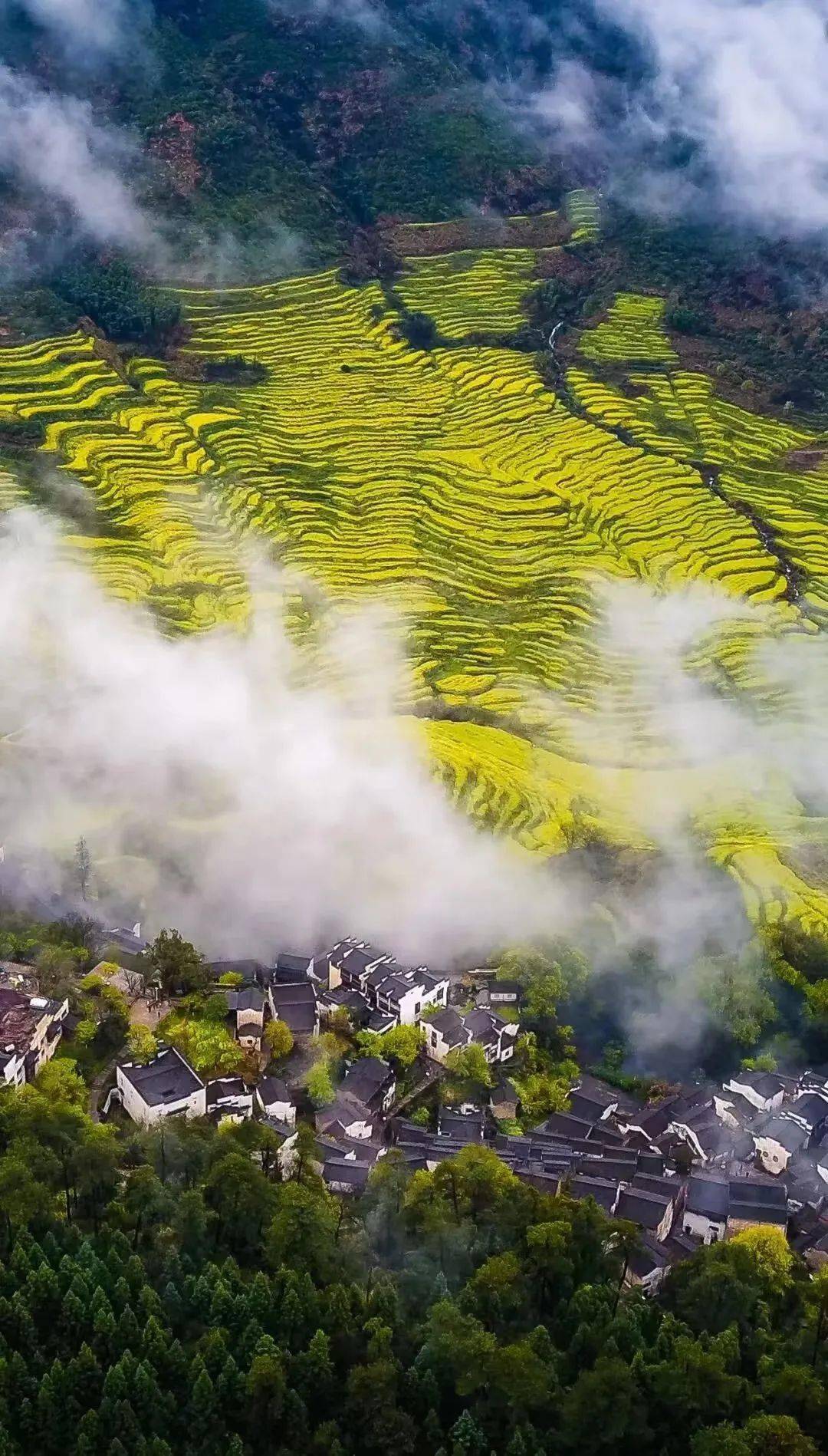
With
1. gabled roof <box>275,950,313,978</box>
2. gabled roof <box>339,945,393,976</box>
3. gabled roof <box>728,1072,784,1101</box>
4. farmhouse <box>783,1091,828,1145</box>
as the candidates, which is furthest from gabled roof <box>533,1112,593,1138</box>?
gabled roof <box>275,950,313,978</box>

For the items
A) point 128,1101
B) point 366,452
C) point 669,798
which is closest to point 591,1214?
point 128,1101

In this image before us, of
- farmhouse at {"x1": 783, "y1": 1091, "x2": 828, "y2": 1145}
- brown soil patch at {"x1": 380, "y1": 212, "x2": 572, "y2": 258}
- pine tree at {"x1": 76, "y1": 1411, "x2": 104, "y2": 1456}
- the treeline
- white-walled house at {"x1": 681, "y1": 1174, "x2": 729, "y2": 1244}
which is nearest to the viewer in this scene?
pine tree at {"x1": 76, "y1": 1411, "x2": 104, "y2": 1456}

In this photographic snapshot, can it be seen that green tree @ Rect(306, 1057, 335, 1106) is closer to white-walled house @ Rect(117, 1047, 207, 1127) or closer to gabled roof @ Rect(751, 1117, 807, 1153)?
white-walled house @ Rect(117, 1047, 207, 1127)

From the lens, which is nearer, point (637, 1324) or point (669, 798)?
point (637, 1324)

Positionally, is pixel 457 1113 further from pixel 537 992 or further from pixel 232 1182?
pixel 232 1182

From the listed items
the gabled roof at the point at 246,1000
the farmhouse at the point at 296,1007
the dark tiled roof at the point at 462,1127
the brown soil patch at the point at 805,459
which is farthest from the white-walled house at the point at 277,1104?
the brown soil patch at the point at 805,459

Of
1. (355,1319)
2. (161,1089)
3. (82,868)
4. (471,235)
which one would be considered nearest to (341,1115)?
(161,1089)
